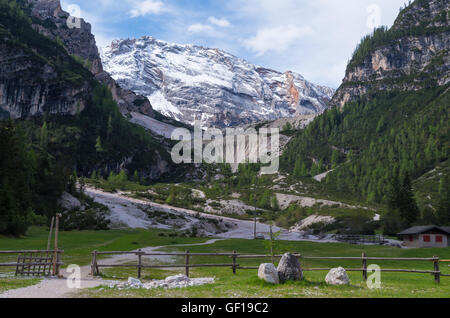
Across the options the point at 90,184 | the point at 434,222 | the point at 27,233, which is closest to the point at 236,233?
the point at 434,222

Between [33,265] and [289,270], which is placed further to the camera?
[33,265]

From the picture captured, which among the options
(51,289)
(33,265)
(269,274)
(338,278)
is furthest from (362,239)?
(51,289)

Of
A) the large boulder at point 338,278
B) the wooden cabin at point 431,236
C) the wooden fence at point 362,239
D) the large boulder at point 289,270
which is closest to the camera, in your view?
the large boulder at point 289,270

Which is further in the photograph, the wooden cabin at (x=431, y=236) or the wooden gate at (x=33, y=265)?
the wooden cabin at (x=431, y=236)

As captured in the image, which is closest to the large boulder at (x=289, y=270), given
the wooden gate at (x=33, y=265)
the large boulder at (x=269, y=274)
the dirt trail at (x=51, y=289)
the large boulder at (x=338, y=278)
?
the large boulder at (x=269, y=274)

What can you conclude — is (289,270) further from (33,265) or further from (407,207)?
(407,207)

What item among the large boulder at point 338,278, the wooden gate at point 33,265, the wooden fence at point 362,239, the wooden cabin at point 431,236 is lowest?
the wooden fence at point 362,239

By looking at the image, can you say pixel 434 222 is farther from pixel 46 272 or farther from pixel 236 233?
pixel 46 272

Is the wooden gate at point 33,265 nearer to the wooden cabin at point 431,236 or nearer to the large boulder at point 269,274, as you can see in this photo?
the large boulder at point 269,274

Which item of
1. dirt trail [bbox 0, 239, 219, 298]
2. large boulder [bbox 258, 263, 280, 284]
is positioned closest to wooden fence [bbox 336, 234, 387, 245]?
large boulder [bbox 258, 263, 280, 284]

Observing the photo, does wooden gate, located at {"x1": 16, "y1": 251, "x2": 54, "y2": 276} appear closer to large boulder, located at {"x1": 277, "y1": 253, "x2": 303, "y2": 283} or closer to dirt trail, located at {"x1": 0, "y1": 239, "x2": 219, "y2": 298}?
dirt trail, located at {"x1": 0, "y1": 239, "x2": 219, "y2": 298}

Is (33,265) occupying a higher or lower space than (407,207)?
lower

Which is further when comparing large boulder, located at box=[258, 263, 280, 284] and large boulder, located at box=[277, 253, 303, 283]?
large boulder, located at box=[277, 253, 303, 283]
